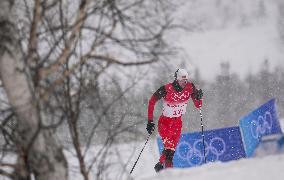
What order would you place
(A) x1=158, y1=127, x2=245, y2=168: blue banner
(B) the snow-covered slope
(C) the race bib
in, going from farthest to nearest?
(A) x1=158, y1=127, x2=245, y2=168: blue banner → (C) the race bib → (B) the snow-covered slope

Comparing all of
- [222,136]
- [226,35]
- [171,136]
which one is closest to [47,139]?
[171,136]

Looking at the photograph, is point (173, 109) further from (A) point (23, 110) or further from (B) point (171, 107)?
(A) point (23, 110)

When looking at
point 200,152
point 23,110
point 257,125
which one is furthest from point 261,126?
point 23,110

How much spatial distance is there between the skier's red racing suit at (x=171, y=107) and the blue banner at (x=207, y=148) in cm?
113

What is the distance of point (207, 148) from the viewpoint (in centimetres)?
1017

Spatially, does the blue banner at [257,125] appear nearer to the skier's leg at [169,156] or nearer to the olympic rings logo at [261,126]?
the olympic rings logo at [261,126]

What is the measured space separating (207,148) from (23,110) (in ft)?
21.0

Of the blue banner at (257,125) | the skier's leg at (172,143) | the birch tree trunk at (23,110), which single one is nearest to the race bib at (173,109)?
the skier's leg at (172,143)

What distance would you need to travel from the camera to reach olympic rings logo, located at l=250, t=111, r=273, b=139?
9062mm

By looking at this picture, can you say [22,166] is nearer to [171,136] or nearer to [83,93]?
[83,93]

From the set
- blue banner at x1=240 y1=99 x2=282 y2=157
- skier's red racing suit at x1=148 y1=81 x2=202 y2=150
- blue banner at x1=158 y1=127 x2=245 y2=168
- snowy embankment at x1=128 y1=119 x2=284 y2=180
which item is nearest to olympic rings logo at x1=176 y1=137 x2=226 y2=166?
blue banner at x1=158 y1=127 x2=245 y2=168

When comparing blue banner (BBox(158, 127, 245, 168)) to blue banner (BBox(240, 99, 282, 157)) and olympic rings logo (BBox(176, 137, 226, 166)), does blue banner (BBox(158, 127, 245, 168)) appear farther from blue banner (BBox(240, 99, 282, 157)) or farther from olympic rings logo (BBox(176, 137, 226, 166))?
blue banner (BBox(240, 99, 282, 157))

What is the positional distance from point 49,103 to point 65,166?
1.90 ft

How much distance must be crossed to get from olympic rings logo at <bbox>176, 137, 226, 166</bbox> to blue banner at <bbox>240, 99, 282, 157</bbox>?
1.05 meters
